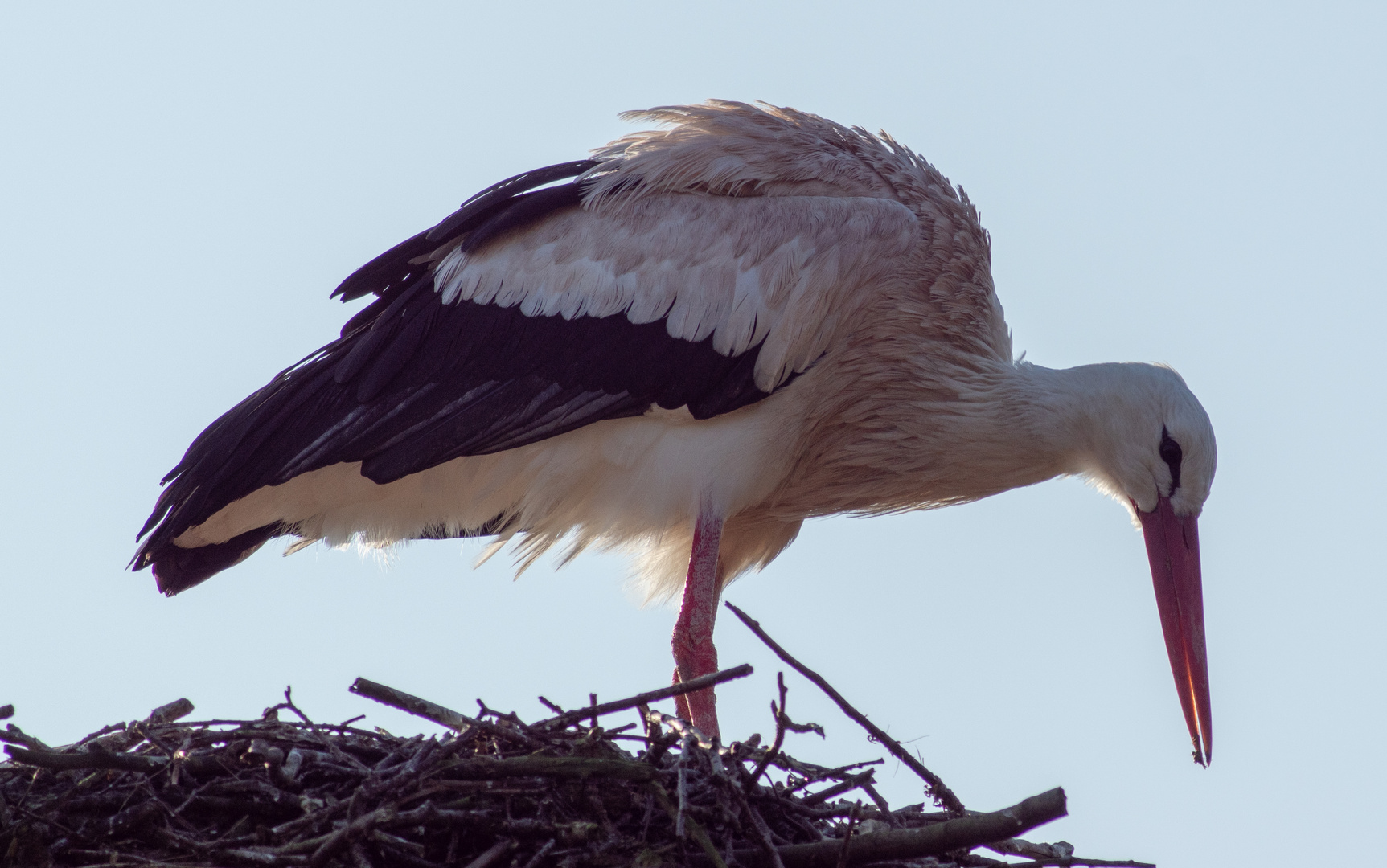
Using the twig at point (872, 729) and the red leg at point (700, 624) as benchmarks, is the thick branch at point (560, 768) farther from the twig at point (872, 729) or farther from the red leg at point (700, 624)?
the red leg at point (700, 624)

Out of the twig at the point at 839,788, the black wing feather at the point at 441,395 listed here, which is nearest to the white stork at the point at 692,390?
the black wing feather at the point at 441,395

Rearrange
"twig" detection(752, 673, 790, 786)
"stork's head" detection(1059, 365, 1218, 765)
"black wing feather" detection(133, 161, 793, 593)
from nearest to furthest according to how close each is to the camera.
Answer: "twig" detection(752, 673, 790, 786), "black wing feather" detection(133, 161, 793, 593), "stork's head" detection(1059, 365, 1218, 765)

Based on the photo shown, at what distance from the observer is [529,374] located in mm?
6215

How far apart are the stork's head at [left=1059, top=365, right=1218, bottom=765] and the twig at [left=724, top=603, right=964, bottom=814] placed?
1.82 meters

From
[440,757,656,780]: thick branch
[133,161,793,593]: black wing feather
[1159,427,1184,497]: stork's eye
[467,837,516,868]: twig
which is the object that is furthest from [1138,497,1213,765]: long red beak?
[467,837,516,868]: twig

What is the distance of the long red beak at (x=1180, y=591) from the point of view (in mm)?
6363

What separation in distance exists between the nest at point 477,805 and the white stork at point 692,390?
143 cm

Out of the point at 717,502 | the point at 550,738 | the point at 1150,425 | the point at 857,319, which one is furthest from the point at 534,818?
the point at 1150,425

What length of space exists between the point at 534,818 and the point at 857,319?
8.21ft

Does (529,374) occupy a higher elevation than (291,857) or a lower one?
higher

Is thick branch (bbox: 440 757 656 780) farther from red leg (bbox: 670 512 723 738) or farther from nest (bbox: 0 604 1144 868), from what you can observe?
red leg (bbox: 670 512 723 738)

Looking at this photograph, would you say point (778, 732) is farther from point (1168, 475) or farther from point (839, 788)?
point (1168, 475)

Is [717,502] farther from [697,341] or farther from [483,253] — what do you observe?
[483,253]

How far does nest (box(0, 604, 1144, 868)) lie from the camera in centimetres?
436
